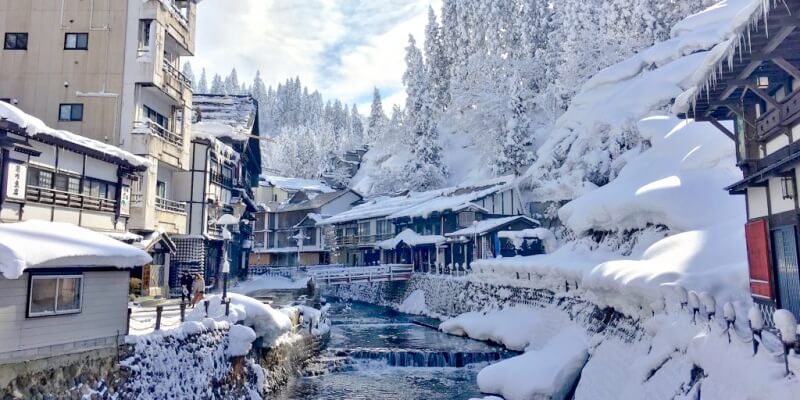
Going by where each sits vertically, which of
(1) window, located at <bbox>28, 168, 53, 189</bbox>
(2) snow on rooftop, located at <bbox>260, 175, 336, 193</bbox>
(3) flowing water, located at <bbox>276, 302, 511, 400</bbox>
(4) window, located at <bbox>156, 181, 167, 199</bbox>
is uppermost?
(2) snow on rooftop, located at <bbox>260, 175, 336, 193</bbox>

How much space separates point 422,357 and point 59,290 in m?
16.2

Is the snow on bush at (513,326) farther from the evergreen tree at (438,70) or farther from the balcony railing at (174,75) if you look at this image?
the evergreen tree at (438,70)

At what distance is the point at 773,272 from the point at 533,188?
122ft

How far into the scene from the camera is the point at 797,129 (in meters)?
11.2

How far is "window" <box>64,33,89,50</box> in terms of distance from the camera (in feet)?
87.9

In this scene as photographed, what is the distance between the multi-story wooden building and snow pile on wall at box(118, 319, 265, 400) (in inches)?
443

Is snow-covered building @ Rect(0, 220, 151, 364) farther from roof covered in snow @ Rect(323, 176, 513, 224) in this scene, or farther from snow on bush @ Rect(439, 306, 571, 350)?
roof covered in snow @ Rect(323, 176, 513, 224)

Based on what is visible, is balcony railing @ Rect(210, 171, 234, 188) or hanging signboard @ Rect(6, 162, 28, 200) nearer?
hanging signboard @ Rect(6, 162, 28, 200)

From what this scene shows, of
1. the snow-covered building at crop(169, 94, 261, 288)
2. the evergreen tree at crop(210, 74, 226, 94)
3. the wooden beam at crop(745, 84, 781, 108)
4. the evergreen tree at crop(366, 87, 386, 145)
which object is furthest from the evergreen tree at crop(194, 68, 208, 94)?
the wooden beam at crop(745, 84, 781, 108)

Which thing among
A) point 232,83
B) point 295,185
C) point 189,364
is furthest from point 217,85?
A: point 189,364

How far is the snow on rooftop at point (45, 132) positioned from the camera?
1479 centimetres

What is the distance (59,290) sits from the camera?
1299 cm

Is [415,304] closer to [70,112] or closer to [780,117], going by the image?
[70,112]

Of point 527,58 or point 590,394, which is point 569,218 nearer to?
point 590,394
